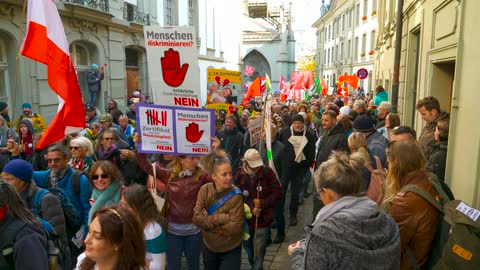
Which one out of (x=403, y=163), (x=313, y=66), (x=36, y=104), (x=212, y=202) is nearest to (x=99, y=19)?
(x=36, y=104)

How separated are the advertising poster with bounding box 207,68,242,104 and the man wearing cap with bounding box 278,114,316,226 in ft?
11.6

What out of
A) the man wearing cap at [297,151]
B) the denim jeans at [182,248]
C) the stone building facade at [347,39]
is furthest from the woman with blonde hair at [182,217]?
the stone building facade at [347,39]

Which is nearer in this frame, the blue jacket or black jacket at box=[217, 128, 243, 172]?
the blue jacket

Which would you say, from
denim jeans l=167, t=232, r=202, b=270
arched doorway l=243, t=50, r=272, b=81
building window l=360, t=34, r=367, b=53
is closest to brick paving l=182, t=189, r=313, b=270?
denim jeans l=167, t=232, r=202, b=270

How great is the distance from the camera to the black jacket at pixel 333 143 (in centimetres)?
582

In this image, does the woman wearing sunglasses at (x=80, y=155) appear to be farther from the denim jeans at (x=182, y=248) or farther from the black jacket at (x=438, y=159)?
the black jacket at (x=438, y=159)

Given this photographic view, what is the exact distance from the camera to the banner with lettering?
4586mm

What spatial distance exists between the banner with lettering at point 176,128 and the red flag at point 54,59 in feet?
2.32

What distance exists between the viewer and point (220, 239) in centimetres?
388

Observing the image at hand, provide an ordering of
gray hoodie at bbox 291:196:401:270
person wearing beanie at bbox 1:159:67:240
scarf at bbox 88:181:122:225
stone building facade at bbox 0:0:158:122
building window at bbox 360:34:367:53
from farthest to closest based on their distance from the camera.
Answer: building window at bbox 360:34:367:53 → stone building facade at bbox 0:0:158:122 → scarf at bbox 88:181:122:225 → person wearing beanie at bbox 1:159:67:240 → gray hoodie at bbox 291:196:401:270

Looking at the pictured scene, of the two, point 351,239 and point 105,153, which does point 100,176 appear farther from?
point 351,239

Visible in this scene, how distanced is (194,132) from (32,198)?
183cm

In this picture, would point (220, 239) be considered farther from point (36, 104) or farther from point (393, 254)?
point (36, 104)

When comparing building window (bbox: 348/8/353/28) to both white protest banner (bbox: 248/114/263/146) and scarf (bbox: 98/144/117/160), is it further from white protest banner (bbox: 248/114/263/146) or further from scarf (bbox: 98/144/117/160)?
scarf (bbox: 98/144/117/160)
